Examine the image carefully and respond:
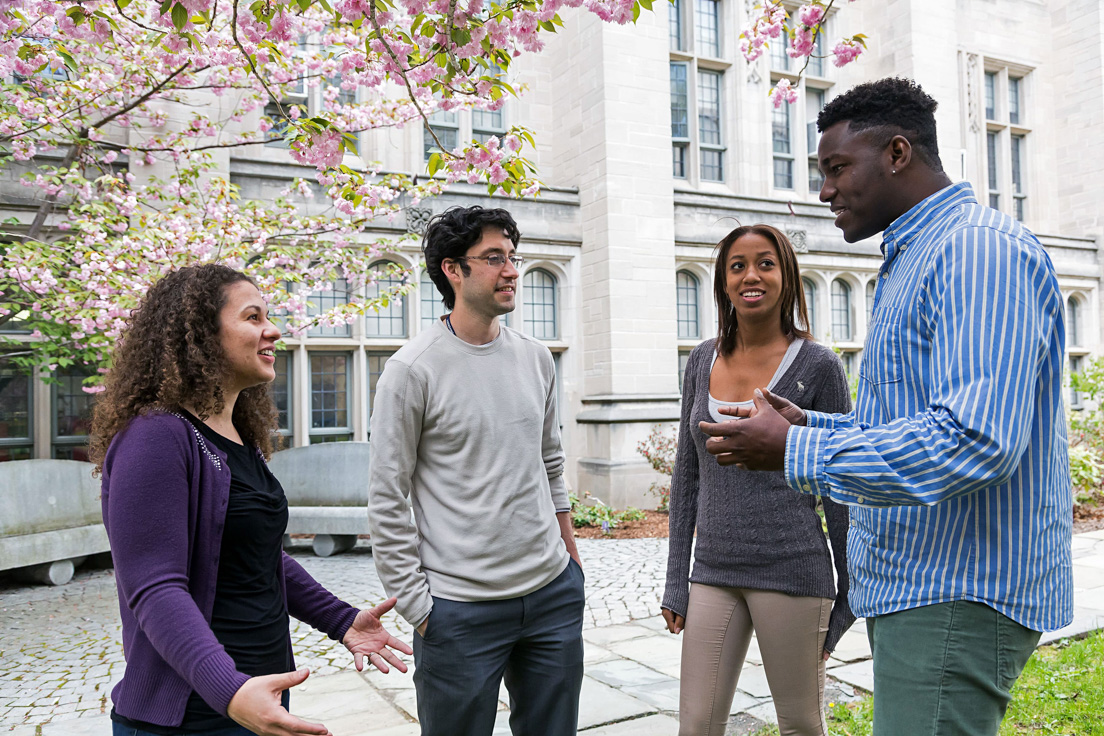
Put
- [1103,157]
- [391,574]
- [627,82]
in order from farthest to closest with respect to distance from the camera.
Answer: [1103,157] → [627,82] → [391,574]

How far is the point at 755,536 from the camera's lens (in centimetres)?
245

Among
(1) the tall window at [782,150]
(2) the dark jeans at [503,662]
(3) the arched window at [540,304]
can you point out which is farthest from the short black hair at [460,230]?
(1) the tall window at [782,150]

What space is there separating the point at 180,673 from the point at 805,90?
14082mm

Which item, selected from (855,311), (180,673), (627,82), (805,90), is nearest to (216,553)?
(180,673)

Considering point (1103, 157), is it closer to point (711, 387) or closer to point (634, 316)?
point (634, 316)

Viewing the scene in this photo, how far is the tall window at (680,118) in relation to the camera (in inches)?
485

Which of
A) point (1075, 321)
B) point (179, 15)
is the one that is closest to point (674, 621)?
point (179, 15)

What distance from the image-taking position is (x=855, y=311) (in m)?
13.3

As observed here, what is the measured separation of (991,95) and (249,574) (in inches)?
688

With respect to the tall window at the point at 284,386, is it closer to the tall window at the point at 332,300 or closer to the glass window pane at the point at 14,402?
the tall window at the point at 332,300

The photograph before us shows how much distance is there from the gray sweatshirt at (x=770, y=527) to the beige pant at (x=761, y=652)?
0.05m

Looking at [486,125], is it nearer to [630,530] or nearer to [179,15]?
[630,530]

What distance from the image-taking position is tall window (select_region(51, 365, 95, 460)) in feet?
27.3

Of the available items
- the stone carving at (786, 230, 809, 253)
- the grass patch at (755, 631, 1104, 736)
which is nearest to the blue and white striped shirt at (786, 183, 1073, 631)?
the grass patch at (755, 631, 1104, 736)
